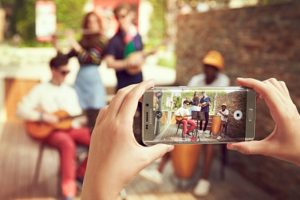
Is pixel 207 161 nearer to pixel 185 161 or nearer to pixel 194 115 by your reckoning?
pixel 185 161

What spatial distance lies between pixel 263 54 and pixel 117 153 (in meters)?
5.71

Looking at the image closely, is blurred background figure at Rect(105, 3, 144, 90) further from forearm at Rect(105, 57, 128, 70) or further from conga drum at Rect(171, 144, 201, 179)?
conga drum at Rect(171, 144, 201, 179)

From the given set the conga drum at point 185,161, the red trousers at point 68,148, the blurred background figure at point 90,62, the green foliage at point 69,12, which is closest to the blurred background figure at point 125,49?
the blurred background figure at point 90,62

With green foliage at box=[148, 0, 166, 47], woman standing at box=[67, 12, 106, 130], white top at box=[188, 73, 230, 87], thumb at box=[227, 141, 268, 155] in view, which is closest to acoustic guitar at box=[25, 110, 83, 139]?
woman standing at box=[67, 12, 106, 130]

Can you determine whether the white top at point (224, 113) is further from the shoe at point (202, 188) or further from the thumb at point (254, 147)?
the shoe at point (202, 188)

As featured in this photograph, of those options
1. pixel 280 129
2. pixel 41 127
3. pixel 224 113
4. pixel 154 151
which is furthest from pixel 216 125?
pixel 41 127

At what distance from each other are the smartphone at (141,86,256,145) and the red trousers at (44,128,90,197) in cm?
413

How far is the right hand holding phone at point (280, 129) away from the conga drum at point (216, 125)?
0.60 ft

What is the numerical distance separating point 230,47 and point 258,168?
1.97 m

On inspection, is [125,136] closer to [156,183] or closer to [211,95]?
[211,95]

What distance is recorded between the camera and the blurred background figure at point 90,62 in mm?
6395

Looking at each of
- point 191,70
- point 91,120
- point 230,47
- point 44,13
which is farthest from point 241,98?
point 44,13

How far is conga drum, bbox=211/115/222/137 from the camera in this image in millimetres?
1614

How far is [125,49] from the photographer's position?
5.95 metres
